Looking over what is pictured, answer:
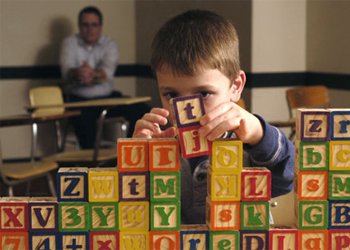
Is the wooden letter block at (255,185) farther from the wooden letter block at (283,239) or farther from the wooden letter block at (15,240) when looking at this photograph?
the wooden letter block at (15,240)

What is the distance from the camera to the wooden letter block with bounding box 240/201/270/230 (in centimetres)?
102

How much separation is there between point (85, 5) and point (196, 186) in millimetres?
6446

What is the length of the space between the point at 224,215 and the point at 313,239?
0.14m

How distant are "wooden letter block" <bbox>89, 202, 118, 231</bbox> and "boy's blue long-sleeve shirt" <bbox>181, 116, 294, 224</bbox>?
219mm

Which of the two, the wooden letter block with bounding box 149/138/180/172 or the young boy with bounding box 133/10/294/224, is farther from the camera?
the young boy with bounding box 133/10/294/224

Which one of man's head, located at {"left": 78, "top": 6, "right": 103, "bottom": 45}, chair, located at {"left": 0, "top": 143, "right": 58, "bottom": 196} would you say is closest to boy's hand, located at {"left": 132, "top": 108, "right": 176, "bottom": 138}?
chair, located at {"left": 0, "top": 143, "right": 58, "bottom": 196}

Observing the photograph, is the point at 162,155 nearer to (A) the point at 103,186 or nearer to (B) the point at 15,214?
(A) the point at 103,186

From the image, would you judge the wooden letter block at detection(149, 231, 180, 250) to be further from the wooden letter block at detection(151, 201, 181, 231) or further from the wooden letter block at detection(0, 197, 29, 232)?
the wooden letter block at detection(0, 197, 29, 232)

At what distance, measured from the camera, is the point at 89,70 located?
268 inches

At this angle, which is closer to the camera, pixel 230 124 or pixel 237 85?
pixel 230 124

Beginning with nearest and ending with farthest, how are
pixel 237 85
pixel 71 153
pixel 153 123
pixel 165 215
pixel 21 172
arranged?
pixel 165 215 < pixel 153 123 < pixel 237 85 < pixel 21 172 < pixel 71 153

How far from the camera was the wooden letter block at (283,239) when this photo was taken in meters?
1.03

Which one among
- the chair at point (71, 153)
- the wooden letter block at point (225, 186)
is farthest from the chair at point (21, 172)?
the wooden letter block at point (225, 186)

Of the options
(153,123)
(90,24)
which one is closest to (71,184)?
(153,123)
